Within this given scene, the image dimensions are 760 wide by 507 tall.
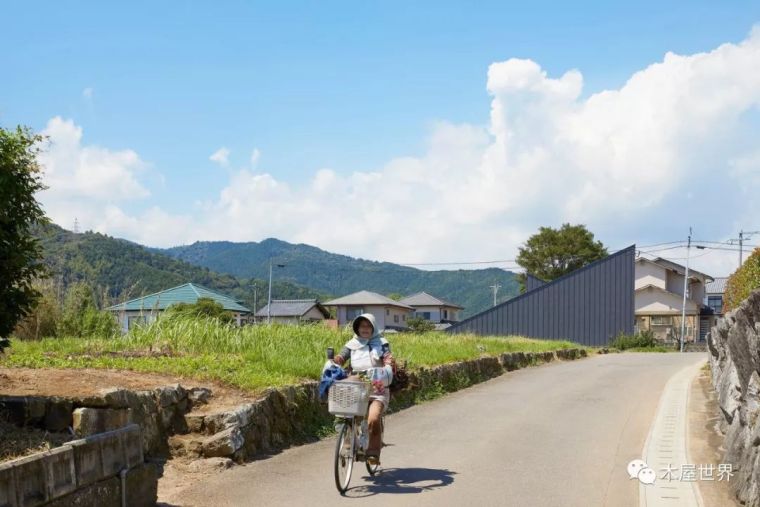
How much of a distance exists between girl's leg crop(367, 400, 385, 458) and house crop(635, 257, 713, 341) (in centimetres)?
5529

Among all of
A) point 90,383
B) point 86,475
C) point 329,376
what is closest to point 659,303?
point 329,376

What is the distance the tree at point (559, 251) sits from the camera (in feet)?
220

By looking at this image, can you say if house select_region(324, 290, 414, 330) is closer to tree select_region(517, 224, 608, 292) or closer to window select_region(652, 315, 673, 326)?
tree select_region(517, 224, 608, 292)

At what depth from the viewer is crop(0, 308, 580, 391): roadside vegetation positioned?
10492 mm

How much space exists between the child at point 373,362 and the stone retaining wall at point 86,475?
7.30 feet

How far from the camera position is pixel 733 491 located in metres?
7.70

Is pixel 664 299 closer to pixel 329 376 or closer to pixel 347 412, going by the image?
pixel 329 376

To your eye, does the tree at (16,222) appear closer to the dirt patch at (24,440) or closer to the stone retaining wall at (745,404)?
the dirt patch at (24,440)

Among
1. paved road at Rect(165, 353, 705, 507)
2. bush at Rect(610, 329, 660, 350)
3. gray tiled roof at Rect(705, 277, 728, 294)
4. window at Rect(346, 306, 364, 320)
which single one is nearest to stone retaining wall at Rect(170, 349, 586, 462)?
paved road at Rect(165, 353, 705, 507)

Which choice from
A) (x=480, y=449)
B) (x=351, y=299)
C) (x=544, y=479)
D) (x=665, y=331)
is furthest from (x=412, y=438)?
(x=351, y=299)

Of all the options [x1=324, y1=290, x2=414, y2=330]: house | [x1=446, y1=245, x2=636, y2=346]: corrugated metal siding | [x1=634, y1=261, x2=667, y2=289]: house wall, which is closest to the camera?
[x1=446, y1=245, x2=636, y2=346]: corrugated metal siding

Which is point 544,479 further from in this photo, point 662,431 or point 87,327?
point 87,327

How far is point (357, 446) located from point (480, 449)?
2.70 m

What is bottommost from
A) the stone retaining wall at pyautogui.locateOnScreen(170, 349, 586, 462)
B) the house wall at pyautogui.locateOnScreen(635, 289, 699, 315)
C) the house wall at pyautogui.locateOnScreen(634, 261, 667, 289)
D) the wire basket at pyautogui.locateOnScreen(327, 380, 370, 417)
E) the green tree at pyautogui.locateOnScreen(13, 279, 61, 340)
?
the stone retaining wall at pyautogui.locateOnScreen(170, 349, 586, 462)
